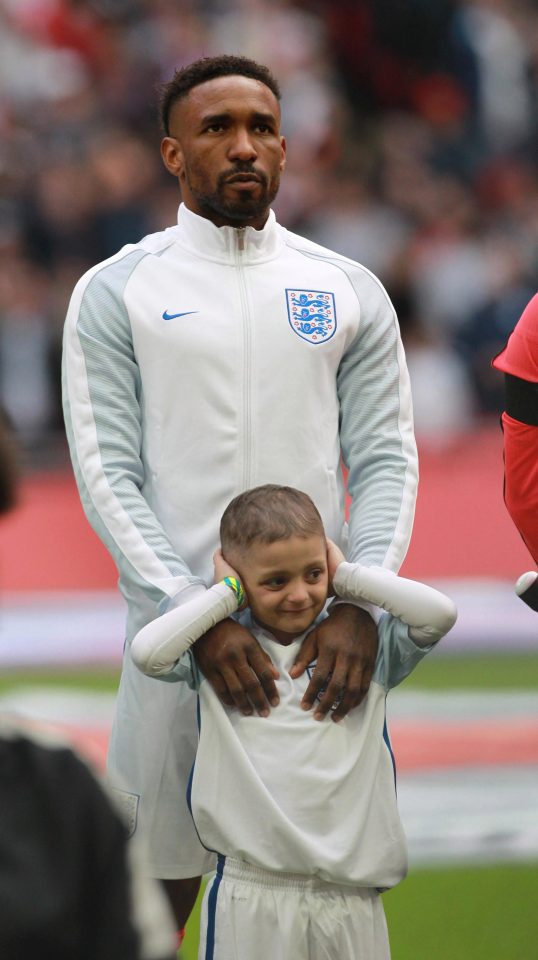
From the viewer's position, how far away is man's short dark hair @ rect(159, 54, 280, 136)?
10.8ft

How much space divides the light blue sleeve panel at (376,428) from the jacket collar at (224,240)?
20 cm

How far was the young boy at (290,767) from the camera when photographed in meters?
2.94

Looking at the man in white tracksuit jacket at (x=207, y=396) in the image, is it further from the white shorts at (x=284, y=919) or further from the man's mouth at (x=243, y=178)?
the white shorts at (x=284, y=919)

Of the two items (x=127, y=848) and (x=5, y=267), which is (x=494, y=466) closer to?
(x=5, y=267)

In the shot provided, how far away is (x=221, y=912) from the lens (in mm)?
2979

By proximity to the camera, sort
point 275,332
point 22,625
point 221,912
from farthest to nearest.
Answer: point 22,625 → point 275,332 → point 221,912

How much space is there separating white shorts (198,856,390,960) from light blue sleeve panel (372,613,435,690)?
42cm

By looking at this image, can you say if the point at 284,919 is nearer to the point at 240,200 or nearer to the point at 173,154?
the point at 240,200

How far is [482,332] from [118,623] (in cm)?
506

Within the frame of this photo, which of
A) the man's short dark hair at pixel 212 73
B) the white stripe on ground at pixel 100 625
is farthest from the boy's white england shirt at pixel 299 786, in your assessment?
the white stripe on ground at pixel 100 625

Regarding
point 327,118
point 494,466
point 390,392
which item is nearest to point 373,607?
point 390,392

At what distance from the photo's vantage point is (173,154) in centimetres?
338

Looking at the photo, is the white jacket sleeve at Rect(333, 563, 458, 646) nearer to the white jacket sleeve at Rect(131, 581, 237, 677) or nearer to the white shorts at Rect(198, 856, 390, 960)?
the white jacket sleeve at Rect(131, 581, 237, 677)

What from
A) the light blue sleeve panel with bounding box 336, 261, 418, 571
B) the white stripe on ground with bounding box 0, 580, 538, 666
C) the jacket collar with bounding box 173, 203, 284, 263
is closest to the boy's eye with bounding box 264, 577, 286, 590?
the light blue sleeve panel with bounding box 336, 261, 418, 571
